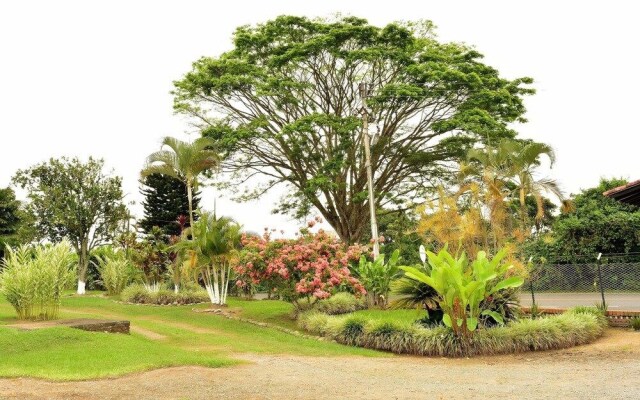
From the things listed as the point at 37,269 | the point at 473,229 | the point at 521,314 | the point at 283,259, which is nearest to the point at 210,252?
the point at 283,259

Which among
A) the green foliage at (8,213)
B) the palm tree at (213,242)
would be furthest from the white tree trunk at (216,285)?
the green foliage at (8,213)

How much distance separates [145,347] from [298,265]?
5.49 meters

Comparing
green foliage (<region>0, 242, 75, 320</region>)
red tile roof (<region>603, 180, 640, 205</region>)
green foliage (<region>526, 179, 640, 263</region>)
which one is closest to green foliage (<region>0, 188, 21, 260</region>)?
green foliage (<region>0, 242, 75, 320</region>)

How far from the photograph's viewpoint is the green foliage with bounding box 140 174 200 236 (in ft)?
120

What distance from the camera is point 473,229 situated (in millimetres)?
18609

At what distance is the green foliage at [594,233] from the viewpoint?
28219mm

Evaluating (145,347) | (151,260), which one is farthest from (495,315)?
(151,260)

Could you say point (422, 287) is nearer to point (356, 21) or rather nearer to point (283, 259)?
point (283, 259)

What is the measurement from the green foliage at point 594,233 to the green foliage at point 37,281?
20534mm

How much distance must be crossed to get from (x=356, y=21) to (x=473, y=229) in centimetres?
1111

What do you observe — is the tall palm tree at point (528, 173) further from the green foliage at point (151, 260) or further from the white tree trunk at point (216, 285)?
the green foliage at point (151, 260)

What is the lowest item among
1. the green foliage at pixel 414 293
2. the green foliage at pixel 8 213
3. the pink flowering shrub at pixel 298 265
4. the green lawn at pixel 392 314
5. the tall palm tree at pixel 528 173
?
the green lawn at pixel 392 314

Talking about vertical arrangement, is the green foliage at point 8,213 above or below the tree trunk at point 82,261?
above

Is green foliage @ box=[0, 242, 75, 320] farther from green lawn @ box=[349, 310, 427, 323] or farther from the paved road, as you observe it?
the paved road
